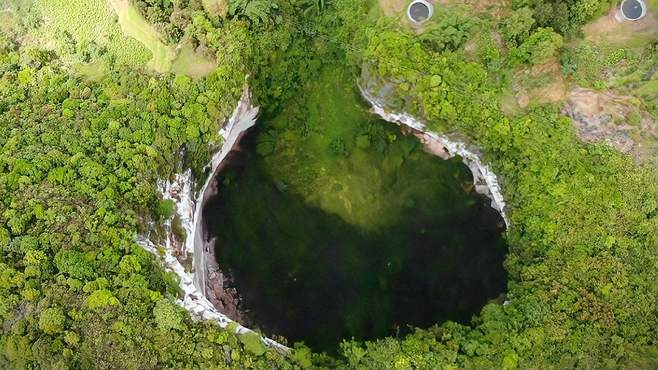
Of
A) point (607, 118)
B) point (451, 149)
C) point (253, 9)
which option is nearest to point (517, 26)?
point (607, 118)

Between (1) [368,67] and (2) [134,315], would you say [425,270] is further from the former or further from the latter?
(2) [134,315]

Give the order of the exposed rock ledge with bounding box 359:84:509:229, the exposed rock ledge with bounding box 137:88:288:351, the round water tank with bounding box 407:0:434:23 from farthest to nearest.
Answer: the exposed rock ledge with bounding box 359:84:509:229 → the round water tank with bounding box 407:0:434:23 → the exposed rock ledge with bounding box 137:88:288:351

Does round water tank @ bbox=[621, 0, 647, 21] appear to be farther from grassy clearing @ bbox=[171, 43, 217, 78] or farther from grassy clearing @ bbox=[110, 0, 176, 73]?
grassy clearing @ bbox=[110, 0, 176, 73]

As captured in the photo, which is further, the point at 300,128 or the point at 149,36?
the point at 300,128

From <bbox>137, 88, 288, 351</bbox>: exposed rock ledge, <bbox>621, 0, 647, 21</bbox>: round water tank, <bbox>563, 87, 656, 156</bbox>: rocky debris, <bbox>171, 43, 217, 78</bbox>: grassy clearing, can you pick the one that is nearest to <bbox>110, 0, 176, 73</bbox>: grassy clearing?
<bbox>171, 43, 217, 78</bbox>: grassy clearing

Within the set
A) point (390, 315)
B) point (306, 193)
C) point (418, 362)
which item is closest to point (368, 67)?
point (306, 193)

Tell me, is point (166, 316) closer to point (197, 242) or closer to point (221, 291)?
point (197, 242)
